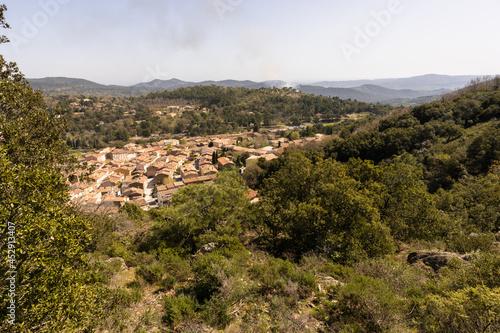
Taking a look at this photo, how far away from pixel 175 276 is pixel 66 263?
4.49 meters

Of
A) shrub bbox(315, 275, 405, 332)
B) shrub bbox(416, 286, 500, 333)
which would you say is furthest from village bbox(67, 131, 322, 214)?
shrub bbox(416, 286, 500, 333)

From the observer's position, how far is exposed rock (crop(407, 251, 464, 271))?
7699 mm

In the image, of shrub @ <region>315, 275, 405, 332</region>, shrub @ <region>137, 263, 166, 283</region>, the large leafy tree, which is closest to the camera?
the large leafy tree

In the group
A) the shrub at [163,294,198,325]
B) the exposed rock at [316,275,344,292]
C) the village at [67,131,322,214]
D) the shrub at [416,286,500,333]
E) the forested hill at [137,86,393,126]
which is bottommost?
the village at [67,131,322,214]

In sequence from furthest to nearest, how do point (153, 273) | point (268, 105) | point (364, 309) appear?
point (268, 105), point (153, 273), point (364, 309)

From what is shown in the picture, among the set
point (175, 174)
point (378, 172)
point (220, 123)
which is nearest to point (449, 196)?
point (378, 172)

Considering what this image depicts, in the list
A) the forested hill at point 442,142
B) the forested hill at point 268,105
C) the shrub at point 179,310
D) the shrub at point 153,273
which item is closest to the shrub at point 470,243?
the shrub at point 179,310

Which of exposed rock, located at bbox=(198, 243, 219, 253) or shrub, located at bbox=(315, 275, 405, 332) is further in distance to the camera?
exposed rock, located at bbox=(198, 243, 219, 253)

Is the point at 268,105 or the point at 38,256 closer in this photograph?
the point at 38,256

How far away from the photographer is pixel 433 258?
→ 8.05 m

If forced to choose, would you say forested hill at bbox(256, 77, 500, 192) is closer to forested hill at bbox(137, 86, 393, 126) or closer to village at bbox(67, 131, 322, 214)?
village at bbox(67, 131, 322, 214)

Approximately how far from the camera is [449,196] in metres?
14.6

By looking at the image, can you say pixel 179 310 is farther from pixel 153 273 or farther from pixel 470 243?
pixel 470 243

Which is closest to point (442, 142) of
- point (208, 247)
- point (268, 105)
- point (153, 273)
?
point (208, 247)
